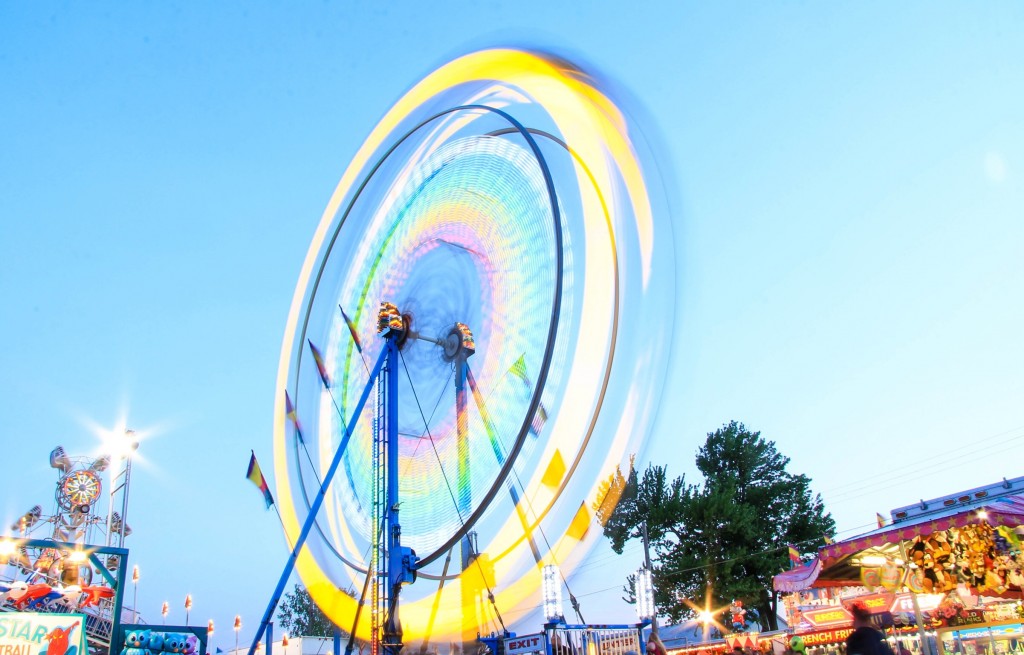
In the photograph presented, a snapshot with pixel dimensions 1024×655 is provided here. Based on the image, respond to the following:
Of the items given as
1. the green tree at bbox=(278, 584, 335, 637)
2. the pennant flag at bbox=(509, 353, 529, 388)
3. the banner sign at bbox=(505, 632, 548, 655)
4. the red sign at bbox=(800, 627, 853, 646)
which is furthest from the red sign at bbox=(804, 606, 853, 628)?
the green tree at bbox=(278, 584, 335, 637)

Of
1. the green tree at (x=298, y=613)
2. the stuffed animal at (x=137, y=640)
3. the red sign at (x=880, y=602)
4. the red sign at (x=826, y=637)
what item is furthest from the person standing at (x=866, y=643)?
the green tree at (x=298, y=613)

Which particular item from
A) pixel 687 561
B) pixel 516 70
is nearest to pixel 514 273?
pixel 516 70

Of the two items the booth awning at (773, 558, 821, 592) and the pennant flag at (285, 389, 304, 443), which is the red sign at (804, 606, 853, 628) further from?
the pennant flag at (285, 389, 304, 443)

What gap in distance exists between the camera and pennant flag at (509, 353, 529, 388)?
512 inches

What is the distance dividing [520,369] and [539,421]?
1528mm

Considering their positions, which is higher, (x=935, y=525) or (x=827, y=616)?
(x=935, y=525)

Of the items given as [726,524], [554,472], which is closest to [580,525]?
[554,472]

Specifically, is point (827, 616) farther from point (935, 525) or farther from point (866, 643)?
point (866, 643)

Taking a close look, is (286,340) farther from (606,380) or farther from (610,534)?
(610,534)

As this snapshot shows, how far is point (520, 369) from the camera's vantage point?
1327cm

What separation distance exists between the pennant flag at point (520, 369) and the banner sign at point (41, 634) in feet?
27.1

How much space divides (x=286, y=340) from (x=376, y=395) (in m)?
3.77

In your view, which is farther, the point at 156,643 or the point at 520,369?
the point at 156,643

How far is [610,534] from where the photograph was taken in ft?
104
